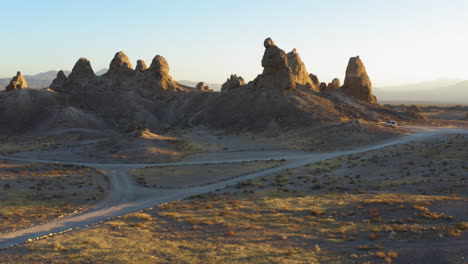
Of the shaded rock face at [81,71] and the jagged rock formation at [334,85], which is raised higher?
the shaded rock face at [81,71]

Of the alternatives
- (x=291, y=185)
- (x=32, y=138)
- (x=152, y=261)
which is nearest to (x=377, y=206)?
(x=291, y=185)

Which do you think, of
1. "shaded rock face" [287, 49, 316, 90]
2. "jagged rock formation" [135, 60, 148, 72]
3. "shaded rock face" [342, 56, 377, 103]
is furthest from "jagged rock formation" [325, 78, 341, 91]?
"jagged rock formation" [135, 60, 148, 72]

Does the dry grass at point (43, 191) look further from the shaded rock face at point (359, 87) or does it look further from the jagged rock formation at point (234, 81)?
the shaded rock face at point (359, 87)

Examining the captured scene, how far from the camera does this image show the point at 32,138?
82812mm

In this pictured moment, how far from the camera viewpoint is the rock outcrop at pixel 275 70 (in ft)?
280

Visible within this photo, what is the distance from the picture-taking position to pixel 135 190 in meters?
36.6

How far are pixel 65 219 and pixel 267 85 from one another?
68.9 metres

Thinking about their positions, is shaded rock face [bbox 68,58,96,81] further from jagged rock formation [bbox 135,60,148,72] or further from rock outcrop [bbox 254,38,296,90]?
rock outcrop [bbox 254,38,296,90]

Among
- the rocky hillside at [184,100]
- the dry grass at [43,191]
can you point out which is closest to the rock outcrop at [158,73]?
the rocky hillside at [184,100]

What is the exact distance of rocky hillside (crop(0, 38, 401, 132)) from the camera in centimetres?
8238

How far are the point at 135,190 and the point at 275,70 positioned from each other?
59306 mm

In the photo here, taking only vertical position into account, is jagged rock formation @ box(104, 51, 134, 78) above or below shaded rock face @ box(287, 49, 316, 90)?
above

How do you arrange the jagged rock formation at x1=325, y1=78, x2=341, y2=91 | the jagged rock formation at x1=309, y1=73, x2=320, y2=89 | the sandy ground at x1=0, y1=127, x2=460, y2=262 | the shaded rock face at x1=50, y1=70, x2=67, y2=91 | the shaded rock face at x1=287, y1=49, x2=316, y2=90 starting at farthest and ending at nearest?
1. the shaded rock face at x1=50, y1=70, x2=67, y2=91
2. the jagged rock formation at x1=309, y1=73, x2=320, y2=89
3. the jagged rock formation at x1=325, y1=78, x2=341, y2=91
4. the shaded rock face at x1=287, y1=49, x2=316, y2=90
5. the sandy ground at x1=0, y1=127, x2=460, y2=262

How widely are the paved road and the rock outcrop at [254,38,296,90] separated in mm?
32811
